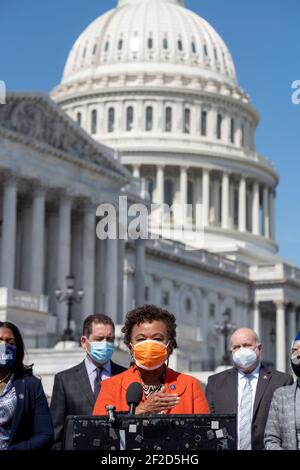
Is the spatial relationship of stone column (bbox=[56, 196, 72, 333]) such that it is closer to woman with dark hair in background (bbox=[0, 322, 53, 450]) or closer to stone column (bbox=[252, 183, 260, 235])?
woman with dark hair in background (bbox=[0, 322, 53, 450])

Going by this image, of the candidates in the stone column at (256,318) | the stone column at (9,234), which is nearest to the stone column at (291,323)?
the stone column at (256,318)

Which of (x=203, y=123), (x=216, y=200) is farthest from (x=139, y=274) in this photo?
(x=203, y=123)

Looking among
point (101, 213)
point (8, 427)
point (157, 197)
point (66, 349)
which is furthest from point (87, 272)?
point (8, 427)

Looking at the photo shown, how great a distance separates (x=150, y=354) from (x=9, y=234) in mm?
57694

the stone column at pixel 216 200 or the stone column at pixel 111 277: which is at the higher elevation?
the stone column at pixel 216 200

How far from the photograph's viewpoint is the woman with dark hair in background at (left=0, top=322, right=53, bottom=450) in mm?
11750

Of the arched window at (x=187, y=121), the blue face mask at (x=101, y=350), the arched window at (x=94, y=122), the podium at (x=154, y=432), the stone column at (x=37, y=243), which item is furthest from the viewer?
the arched window at (x=187, y=121)

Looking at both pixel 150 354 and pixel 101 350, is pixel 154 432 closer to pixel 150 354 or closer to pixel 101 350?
pixel 150 354

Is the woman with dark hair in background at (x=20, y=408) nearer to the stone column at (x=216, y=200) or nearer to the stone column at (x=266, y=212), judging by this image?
the stone column at (x=216, y=200)

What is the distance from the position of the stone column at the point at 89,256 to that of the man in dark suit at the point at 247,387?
6133 cm

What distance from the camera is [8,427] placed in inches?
468

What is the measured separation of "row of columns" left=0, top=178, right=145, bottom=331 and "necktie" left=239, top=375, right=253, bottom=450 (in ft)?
177

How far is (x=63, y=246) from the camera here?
7456cm

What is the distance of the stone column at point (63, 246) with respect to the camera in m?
73.9
